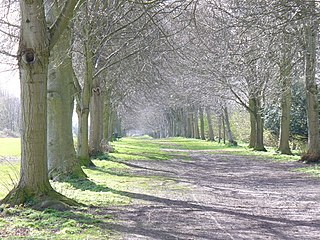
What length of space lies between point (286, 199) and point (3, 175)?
9.01 meters

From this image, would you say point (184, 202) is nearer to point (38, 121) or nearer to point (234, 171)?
point (38, 121)

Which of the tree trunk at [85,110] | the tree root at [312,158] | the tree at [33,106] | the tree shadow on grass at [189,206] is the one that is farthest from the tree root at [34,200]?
the tree root at [312,158]

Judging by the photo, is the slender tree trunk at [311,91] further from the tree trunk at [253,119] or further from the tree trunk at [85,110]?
the tree trunk at [253,119]

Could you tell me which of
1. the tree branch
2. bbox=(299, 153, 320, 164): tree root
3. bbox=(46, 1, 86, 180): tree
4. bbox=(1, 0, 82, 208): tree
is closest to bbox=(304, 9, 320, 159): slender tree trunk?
bbox=(299, 153, 320, 164): tree root

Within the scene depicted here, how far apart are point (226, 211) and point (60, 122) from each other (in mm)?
5358

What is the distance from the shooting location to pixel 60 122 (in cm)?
1162

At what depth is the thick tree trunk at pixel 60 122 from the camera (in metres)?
11.6

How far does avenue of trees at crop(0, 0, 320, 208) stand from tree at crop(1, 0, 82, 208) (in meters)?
0.02

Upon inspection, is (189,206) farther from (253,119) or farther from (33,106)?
(253,119)

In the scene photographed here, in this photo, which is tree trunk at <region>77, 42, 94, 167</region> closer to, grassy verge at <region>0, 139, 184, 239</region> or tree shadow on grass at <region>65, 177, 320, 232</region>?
tree shadow on grass at <region>65, 177, 320, 232</region>

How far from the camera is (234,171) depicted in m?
17.1

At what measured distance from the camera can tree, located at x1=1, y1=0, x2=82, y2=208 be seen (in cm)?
762

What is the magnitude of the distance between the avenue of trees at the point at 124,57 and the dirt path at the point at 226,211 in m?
1.77

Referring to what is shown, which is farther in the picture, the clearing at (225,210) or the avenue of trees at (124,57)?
the avenue of trees at (124,57)
